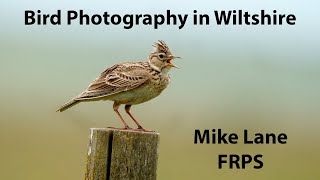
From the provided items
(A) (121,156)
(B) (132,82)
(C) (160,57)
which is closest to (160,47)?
(C) (160,57)

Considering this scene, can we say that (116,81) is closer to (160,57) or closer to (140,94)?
(140,94)

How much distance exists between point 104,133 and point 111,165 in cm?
26

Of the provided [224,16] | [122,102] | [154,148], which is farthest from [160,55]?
[224,16]

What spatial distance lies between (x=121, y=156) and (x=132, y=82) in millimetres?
2104

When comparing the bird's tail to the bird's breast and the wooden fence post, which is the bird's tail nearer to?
the bird's breast

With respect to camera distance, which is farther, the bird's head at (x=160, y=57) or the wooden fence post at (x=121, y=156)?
the bird's head at (x=160, y=57)

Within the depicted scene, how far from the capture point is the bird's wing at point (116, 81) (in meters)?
7.64

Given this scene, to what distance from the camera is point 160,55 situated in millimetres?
8203

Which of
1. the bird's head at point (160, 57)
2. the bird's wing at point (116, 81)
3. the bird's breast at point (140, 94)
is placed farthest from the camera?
the bird's head at point (160, 57)

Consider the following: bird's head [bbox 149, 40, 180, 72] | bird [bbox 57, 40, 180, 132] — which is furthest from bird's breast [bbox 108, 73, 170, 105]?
bird's head [bbox 149, 40, 180, 72]

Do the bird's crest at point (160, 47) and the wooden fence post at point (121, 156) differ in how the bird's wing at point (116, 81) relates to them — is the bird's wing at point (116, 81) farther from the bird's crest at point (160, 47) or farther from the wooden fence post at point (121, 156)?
the wooden fence post at point (121, 156)

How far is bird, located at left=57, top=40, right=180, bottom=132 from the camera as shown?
767 centimetres

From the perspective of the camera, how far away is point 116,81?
25.4 feet

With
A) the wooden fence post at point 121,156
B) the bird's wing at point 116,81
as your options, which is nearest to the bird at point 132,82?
the bird's wing at point 116,81
